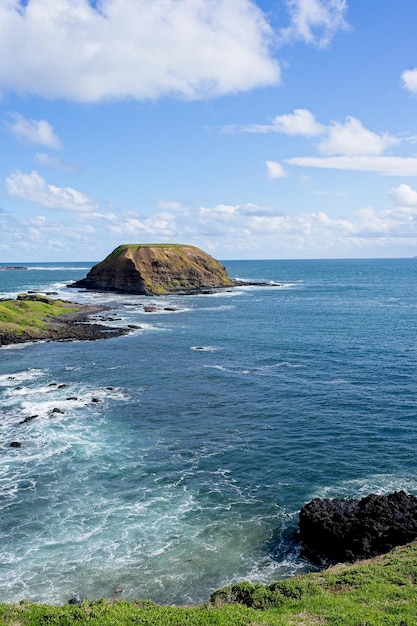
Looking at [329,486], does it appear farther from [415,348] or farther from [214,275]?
[214,275]

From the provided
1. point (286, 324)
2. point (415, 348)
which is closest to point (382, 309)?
point (286, 324)

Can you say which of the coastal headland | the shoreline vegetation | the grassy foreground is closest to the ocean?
the grassy foreground

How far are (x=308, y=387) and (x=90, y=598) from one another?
36.4 metres

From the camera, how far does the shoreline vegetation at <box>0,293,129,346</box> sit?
3462 inches

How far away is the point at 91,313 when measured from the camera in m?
116

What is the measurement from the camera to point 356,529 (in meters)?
27.8

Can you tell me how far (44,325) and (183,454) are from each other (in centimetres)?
6437

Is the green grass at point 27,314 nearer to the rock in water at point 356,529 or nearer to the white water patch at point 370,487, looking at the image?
the white water patch at point 370,487

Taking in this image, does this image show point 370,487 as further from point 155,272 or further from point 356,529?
point 155,272

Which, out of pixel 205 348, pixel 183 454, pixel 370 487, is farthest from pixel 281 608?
pixel 205 348

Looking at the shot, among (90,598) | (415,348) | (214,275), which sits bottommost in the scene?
(90,598)

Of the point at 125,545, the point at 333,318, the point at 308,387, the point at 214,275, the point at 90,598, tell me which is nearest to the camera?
the point at 90,598

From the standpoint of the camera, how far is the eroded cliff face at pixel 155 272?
16462cm

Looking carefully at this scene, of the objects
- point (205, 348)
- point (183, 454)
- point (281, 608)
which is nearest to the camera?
point (281, 608)
